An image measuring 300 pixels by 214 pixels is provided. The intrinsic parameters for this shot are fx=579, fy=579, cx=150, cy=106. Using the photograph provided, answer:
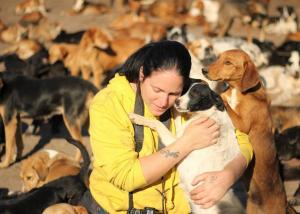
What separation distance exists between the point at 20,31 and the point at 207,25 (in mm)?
4584

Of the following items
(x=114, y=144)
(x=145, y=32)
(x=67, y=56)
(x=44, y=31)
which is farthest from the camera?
(x=44, y=31)

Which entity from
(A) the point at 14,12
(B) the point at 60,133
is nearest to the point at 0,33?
(A) the point at 14,12

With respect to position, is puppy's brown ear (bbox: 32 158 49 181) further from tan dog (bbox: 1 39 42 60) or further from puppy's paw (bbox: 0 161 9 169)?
tan dog (bbox: 1 39 42 60)

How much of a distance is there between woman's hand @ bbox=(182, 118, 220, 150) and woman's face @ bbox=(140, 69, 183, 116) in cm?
20

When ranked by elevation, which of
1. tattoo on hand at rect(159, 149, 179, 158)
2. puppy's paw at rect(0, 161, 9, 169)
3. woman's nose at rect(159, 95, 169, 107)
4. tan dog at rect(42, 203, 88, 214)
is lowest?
puppy's paw at rect(0, 161, 9, 169)

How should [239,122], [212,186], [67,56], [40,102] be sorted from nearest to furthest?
[212,186] → [239,122] → [40,102] → [67,56]

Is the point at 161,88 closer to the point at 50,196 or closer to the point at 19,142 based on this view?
the point at 50,196

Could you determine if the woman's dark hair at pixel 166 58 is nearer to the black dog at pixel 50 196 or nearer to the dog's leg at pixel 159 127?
the dog's leg at pixel 159 127

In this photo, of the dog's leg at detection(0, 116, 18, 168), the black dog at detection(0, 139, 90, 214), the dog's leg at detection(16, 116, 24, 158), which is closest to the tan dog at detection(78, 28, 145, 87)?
the dog's leg at detection(16, 116, 24, 158)

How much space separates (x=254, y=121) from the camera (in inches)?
213

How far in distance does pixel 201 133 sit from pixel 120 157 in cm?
51

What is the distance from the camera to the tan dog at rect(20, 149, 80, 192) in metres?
6.42

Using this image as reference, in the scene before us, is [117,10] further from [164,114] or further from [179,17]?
[164,114]

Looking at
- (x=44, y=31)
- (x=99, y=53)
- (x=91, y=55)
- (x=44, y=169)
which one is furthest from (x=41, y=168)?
(x=44, y=31)
